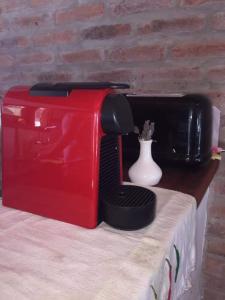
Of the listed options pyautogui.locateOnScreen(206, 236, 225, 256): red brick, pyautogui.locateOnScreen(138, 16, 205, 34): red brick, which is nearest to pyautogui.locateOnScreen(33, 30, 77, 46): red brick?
pyautogui.locateOnScreen(138, 16, 205, 34): red brick

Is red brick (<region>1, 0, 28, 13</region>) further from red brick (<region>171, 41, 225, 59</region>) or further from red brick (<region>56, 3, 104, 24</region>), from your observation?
red brick (<region>171, 41, 225, 59</region>)

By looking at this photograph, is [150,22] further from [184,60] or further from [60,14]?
[60,14]

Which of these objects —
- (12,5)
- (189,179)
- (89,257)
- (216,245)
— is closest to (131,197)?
(89,257)

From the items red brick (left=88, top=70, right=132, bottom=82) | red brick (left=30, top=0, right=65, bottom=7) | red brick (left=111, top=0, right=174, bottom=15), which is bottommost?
red brick (left=88, top=70, right=132, bottom=82)

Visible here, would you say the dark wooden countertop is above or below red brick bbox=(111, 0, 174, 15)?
below

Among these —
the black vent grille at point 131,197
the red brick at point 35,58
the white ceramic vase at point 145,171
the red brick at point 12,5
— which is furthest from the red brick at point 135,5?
the black vent grille at point 131,197

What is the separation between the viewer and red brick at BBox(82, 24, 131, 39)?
117 centimetres

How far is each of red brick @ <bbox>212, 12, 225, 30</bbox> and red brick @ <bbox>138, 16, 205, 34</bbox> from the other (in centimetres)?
4

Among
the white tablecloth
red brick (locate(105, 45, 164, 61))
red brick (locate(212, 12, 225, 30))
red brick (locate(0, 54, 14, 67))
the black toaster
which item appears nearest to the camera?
the white tablecloth

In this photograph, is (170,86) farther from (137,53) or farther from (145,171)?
(145,171)

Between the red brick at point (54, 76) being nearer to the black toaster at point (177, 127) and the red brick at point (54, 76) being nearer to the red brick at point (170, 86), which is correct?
the red brick at point (170, 86)

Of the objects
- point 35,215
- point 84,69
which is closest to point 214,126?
point 84,69

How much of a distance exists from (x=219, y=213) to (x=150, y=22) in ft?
2.78

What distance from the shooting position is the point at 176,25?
3.53 ft
